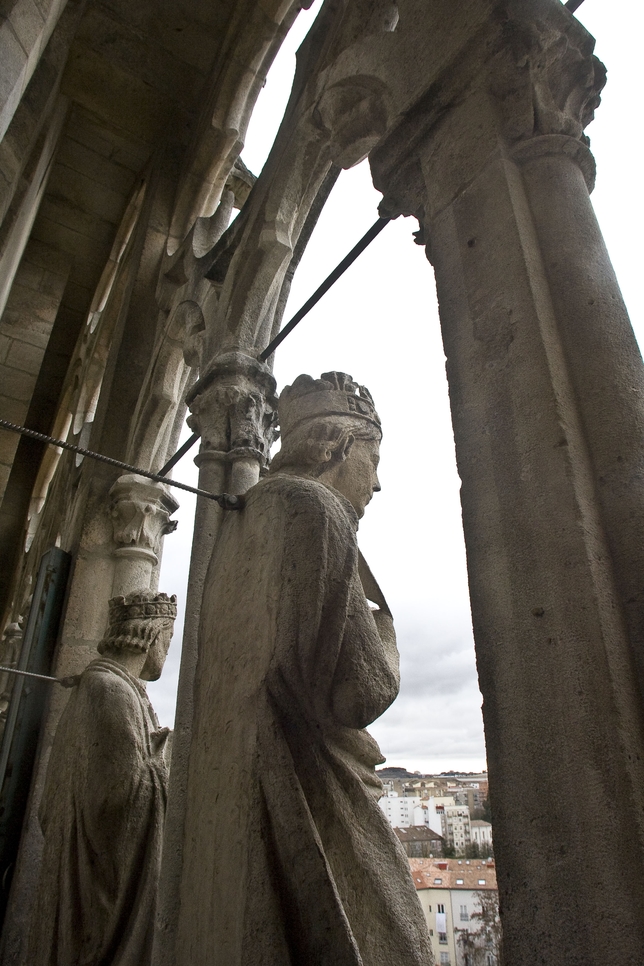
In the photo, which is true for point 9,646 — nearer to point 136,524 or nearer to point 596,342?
point 136,524

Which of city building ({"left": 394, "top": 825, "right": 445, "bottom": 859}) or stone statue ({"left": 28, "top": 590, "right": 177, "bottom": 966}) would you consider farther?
city building ({"left": 394, "top": 825, "right": 445, "bottom": 859})

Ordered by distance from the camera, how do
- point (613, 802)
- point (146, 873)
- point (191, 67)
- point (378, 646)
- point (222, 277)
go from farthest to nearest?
1. point (191, 67)
2. point (222, 277)
3. point (146, 873)
4. point (378, 646)
5. point (613, 802)

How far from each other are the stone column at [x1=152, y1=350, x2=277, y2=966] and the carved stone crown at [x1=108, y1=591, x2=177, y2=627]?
0.16 m

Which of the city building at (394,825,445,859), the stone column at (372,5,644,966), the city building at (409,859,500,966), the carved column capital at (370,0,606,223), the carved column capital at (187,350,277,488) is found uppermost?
the carved column capital at (187,350,277,488)

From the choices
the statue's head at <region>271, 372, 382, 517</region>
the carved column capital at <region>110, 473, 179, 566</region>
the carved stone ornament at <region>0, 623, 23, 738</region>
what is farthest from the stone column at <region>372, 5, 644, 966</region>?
the carved stone ornament at <region>0, 623, 23, 738</region>

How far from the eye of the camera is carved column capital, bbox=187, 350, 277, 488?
3.76m

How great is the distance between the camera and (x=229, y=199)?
601 cm

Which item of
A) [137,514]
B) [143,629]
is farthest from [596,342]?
[137,514]

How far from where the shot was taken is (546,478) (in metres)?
1.33

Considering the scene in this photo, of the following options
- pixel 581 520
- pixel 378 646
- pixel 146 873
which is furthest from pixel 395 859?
pixel 146 873

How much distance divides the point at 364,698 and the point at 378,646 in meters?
0.13

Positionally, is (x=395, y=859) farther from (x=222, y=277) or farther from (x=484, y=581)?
(x=222, y=277)

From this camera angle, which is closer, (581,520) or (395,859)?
(581,520)

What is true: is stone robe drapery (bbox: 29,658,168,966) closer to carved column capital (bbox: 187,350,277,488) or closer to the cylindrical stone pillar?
carved column capital (bbox: 187,350,277,488)
